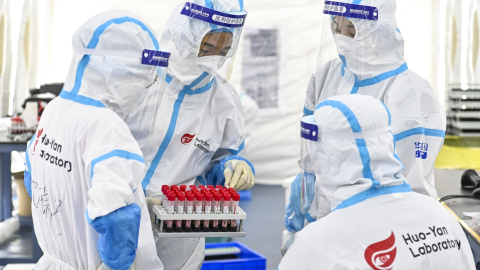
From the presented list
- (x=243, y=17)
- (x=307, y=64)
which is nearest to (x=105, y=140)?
(x=243, y=17)

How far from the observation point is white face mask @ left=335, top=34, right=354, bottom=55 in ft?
8.65

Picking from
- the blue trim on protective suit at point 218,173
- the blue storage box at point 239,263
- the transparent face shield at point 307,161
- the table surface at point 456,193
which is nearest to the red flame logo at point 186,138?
the blue trim on protective suit at point 218,173

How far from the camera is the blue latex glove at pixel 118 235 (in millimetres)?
1808

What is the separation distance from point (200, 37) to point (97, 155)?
2.75 ft

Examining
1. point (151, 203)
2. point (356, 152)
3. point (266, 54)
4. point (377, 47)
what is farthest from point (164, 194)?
point (266, 54)

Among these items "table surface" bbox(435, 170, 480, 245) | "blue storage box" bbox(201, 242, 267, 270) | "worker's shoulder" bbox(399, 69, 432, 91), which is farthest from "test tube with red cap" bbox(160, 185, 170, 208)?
"blue storage box" bbox(201, 242, 267, 270)

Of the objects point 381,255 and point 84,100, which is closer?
point 381,255

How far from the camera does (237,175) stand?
2514mm

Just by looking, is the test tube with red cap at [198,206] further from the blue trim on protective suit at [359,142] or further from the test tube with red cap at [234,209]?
the blue trim on protective suit at [359,142]

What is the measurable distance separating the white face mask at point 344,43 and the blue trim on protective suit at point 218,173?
0.61m

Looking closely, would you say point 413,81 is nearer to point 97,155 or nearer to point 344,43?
point 344,43

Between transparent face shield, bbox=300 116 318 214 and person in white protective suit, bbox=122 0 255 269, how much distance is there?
383 millimetres

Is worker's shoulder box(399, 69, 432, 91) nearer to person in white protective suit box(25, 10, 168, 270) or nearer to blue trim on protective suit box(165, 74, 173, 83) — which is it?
blue trim on protective suit box(165, 74, 173, 83)

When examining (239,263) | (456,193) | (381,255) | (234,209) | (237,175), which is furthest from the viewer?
(239,263)
